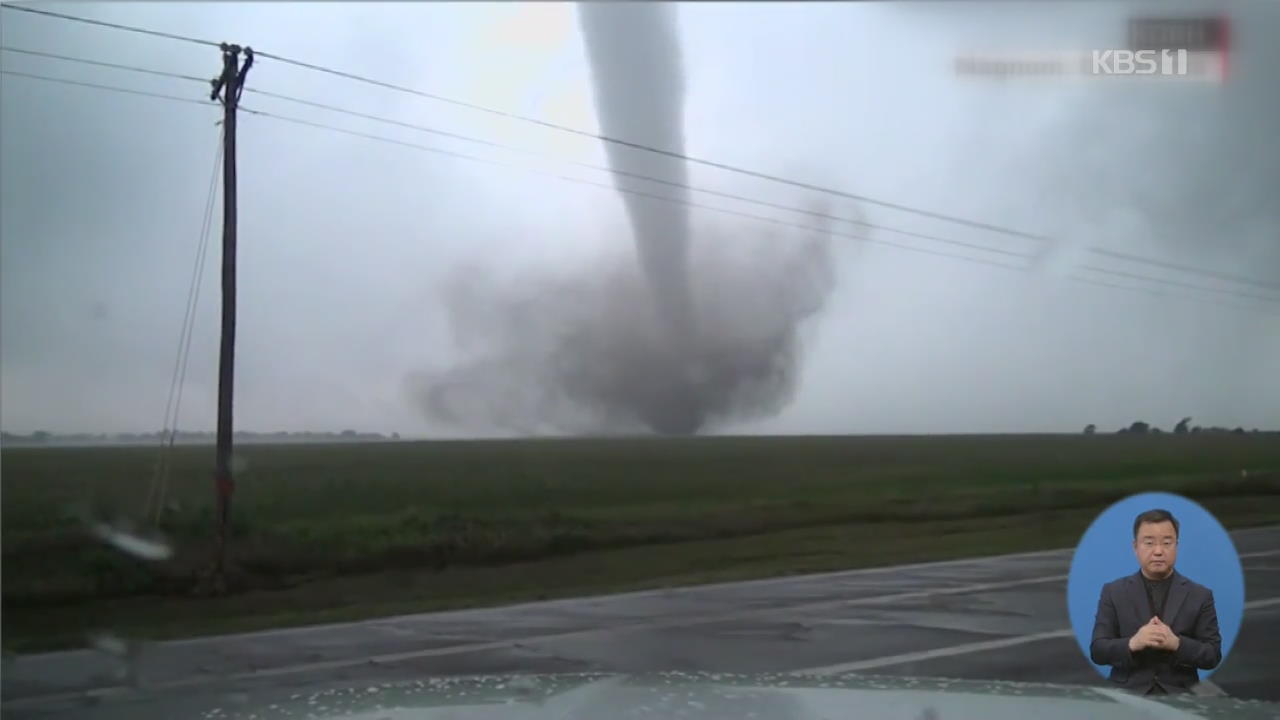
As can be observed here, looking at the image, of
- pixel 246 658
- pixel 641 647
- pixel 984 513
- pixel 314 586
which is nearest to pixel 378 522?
pixel 314 586

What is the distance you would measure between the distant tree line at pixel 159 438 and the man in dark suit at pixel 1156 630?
3832 mm

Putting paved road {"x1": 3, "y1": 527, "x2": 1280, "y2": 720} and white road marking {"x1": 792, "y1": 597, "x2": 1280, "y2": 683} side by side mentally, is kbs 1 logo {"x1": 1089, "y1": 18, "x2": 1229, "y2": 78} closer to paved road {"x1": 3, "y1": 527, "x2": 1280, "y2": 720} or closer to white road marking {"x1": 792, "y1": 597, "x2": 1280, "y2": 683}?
paved road {"x1": 3, "y1": 527, "x2": 1280, "y2": 720}

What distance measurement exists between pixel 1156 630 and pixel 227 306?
5.34 meters

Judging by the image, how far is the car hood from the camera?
9.97 feet

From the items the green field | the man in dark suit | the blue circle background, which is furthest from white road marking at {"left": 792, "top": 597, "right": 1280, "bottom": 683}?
the man in dark suit

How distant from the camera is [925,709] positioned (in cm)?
319

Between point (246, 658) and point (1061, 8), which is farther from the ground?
point (1061, 8)

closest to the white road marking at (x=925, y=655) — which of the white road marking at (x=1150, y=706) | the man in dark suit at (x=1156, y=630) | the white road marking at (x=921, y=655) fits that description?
the white road marking at (x=921, y=655)

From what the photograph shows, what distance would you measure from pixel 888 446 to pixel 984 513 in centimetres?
100

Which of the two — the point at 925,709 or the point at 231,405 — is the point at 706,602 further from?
the point at 925,709

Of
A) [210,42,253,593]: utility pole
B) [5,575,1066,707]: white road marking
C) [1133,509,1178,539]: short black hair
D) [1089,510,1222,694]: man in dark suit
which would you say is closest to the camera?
[1089,510,1222,694]: man in dark suit

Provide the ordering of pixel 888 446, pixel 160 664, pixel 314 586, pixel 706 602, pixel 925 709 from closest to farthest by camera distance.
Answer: pixel 925 709, pixel 888 446, pixel 160 664, pixel 706 602, pixel 314 586

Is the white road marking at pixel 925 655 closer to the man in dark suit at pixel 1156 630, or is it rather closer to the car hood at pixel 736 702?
the man in dark suit at pixel 1156 630

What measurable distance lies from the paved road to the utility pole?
0.82 metres
